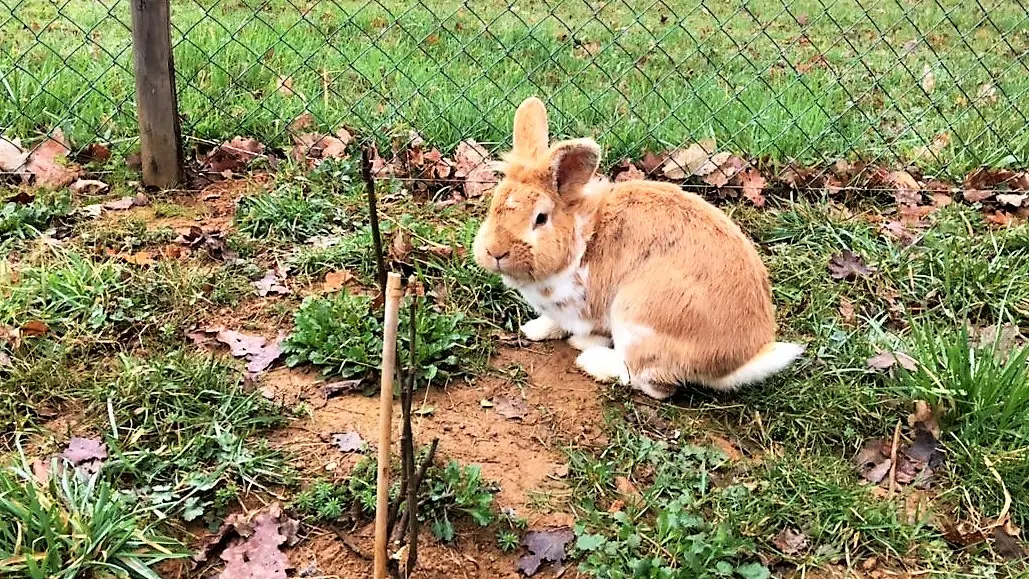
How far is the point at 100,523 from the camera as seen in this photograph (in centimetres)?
220

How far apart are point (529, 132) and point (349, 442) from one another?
1218mm

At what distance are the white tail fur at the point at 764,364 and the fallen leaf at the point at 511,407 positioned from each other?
64 cm

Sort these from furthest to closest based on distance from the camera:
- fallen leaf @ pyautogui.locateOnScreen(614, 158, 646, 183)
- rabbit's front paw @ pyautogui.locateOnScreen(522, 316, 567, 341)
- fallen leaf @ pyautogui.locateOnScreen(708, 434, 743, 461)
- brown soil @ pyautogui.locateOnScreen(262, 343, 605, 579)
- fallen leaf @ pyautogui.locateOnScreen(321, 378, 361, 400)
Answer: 1. fallen leaf @ pyautogui.locateOnScreen(614, 158, 646, 183)
2. rabbit's front paw @ pyautogui.locateOnScreen(522, 316, 567, 341)
3. fallen leaf @ pyautogui.locateOnScreen(321, 378, 361, 400)
4. fallen leaf @ pyautogui.locateOnScreen(708, 434, 743, 461)
5. brown soil @ pyautogui.locateOnScreen(262, 343, 605, 579)

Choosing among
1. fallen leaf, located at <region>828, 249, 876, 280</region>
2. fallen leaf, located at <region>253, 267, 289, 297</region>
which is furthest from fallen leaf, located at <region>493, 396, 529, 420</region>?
fallen leaf, located at <region>828, 249, 876, 280</region>

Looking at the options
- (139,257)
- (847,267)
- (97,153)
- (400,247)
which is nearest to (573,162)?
(400,247)

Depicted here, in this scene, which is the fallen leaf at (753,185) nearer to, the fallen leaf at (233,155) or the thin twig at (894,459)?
the thin twig at (894,459)

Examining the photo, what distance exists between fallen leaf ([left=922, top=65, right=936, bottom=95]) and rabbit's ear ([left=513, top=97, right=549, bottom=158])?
12.0 ft

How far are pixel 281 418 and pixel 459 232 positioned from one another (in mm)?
1311

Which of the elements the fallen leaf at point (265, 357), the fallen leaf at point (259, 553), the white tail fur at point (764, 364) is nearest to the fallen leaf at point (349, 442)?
the fallen leaf at point (259, 553)

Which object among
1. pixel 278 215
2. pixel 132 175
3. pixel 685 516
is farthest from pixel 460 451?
pixel 132 175

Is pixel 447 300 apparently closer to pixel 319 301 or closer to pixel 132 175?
pixel 319 301

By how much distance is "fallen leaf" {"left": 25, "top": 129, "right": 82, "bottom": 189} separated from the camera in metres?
3.93

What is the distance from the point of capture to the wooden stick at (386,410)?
1358 millimetres

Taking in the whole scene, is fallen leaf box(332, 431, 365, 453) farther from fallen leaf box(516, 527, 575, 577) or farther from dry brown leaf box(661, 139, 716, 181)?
dry brown leaf box(661, 139, 716, 181)
